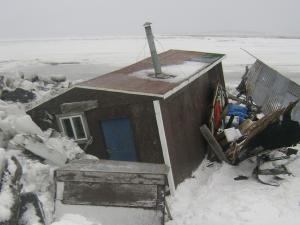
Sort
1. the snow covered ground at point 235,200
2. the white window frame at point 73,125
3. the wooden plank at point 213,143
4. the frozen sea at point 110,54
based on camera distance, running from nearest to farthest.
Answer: the snow covered ground at point 235,200 < the white window frame at point 73,125 < the wooden plank at point 213,143 < the frozen sea at point 110,54

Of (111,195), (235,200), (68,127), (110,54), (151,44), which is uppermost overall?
(151,44)

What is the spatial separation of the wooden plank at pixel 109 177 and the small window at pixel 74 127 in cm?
283

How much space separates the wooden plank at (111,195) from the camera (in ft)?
27.8

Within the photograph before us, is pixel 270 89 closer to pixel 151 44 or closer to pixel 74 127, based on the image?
pixel 151 44

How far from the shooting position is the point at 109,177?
866 cm

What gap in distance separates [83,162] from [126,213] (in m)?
1.78

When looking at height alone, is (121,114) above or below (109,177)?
above

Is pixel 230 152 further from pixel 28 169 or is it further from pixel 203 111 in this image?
pixel 28 169

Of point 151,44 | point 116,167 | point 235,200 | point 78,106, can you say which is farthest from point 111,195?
point 151,44

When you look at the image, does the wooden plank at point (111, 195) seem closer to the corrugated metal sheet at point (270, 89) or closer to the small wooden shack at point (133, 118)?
the small wooden shack at point (133, 118)

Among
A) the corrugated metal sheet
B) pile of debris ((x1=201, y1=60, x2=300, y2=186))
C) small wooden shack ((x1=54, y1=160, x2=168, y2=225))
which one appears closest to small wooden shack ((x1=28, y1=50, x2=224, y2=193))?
pile of debris ((x1=201, y1=60, x2=300, y2=186))

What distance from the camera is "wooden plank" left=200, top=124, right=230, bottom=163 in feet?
39.7

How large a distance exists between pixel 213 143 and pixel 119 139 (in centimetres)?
288

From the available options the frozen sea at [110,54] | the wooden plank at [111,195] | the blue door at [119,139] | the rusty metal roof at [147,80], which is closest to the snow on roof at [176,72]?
the rusty metal roof at [147,80]
